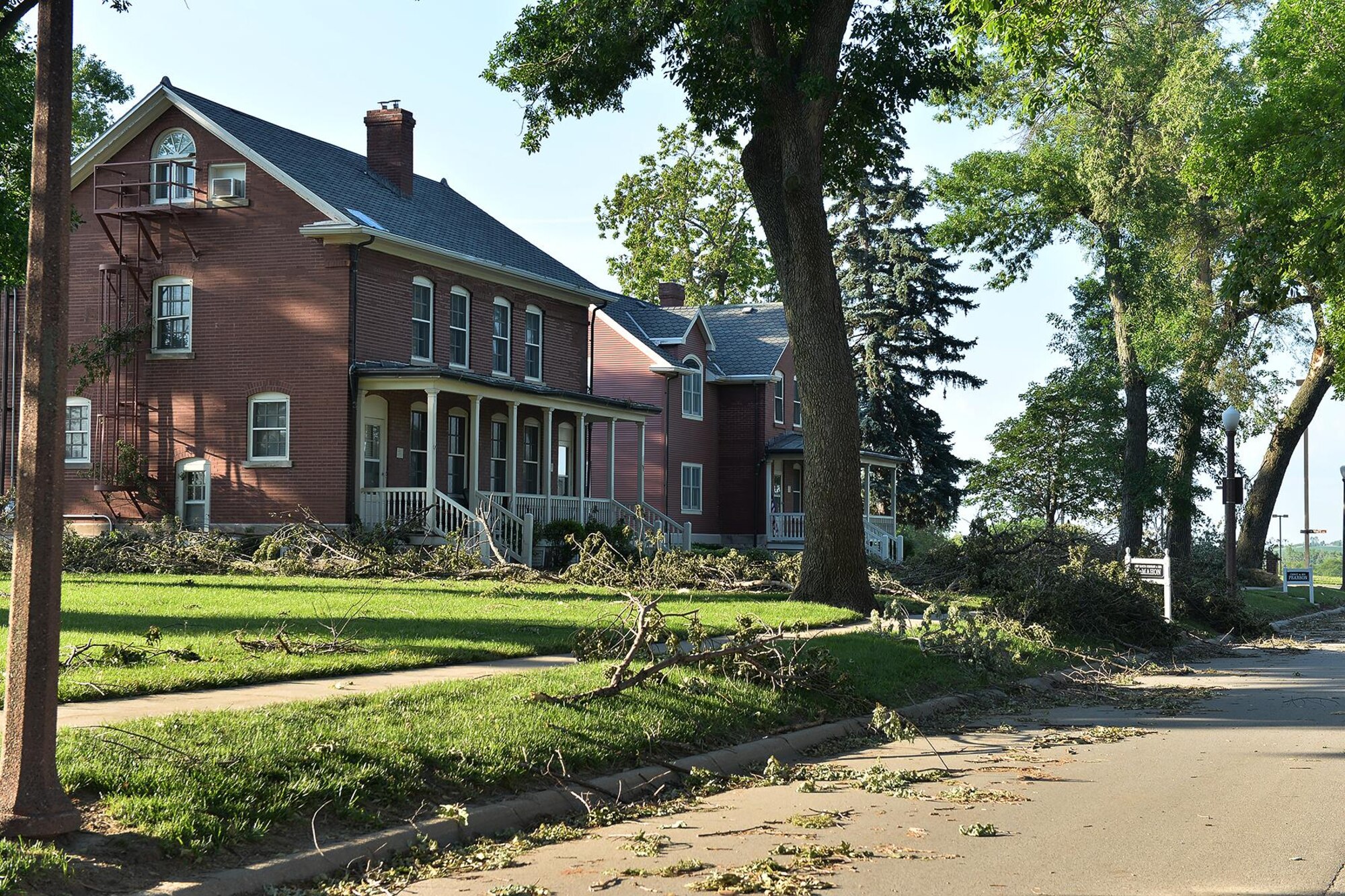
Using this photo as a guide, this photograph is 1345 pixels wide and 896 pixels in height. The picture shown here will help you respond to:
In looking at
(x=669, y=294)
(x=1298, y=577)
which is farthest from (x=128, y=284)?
(x=1298, y=577)

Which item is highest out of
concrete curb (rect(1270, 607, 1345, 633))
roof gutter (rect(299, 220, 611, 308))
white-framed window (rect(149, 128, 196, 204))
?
white-framed window (rect(149, 128, 196, 204))

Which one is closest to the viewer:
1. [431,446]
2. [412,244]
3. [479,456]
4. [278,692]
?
[278,692]

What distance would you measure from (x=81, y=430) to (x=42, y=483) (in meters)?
28.2

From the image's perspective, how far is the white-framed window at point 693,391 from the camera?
45.1 meters

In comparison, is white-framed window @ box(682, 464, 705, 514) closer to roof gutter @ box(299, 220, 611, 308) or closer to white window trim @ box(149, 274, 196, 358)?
roof gutter @ box(299, 220, 611, 308)

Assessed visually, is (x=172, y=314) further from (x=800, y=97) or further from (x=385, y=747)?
(x=385, y=747)

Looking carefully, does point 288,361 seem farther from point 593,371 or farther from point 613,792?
point 613,792

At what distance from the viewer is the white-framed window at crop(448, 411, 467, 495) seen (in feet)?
109

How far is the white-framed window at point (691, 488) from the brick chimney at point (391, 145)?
14098mm

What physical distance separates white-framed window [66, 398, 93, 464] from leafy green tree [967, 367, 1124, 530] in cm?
3094

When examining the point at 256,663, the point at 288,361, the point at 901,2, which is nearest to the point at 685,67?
the point at 901,2

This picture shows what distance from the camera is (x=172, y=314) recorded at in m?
31.6

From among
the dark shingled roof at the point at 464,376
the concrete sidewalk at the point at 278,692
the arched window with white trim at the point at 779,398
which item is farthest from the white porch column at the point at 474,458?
the arched window with white trim at the point at 779,398

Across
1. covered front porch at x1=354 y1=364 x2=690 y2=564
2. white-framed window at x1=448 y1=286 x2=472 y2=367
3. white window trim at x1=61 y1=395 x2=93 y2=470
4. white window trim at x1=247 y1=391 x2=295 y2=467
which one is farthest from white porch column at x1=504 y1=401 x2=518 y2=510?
white window trim at x1=61 y1=395 x2=93 y2=470
